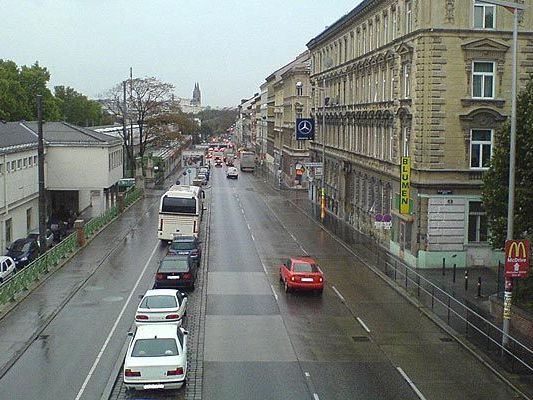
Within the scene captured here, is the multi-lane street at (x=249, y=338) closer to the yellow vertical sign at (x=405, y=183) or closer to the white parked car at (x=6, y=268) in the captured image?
the white parked car at (x=6, y=268)

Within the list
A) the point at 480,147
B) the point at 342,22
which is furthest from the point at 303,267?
the point at 342,22

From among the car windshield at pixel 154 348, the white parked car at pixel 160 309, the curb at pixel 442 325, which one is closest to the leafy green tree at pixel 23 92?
the curb at pixel 442 325

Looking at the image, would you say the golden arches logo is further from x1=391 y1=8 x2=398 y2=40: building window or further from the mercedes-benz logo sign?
the mercedes-benz logo sign

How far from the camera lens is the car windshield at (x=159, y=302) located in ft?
76.5

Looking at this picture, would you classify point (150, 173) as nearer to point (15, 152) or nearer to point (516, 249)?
point (15, 152)

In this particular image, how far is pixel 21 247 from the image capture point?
40.5 metres

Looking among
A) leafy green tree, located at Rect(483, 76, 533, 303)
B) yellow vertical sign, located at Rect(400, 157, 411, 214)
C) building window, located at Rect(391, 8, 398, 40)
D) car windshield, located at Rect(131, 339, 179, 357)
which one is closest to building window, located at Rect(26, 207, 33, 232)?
yellow vertical sign, located at Rect(400, 157, 411, 214)

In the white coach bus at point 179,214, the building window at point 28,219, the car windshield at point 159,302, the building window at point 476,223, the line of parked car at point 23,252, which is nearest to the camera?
the car windshield at point 159,302

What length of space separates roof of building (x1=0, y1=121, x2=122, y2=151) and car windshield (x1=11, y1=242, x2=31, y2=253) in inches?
300

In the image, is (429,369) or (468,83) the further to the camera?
(468,83)

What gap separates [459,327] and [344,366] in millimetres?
6045

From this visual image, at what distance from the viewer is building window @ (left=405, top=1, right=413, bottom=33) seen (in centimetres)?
3753

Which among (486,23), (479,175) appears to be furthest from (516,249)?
(486,23)

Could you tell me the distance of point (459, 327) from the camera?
24609 mm
